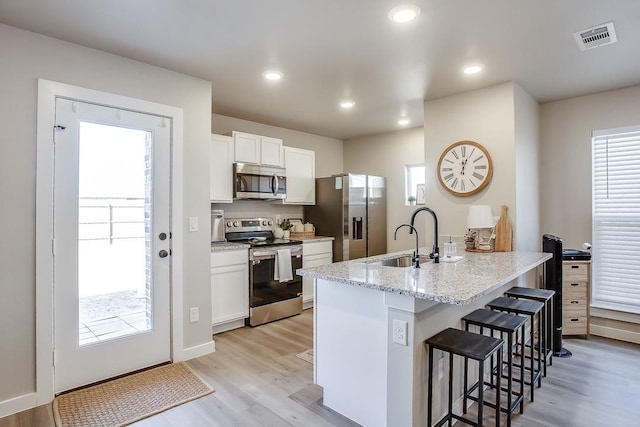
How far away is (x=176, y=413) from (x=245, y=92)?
9.43 ft

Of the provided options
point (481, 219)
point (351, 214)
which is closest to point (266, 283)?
point (351, 214)

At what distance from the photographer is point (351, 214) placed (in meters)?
4.95

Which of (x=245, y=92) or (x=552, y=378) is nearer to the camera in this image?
(x=552, y=378)

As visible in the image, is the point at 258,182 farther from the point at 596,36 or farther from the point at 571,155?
the point at 571,155

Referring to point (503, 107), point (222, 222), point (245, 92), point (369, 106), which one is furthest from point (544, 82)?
point (222, 222)

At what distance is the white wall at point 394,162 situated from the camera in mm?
5242

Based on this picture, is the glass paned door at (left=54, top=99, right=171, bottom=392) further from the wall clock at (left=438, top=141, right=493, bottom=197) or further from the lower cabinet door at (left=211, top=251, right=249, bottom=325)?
the wall clock at (left=438, top=141, right=493, bottom=197)

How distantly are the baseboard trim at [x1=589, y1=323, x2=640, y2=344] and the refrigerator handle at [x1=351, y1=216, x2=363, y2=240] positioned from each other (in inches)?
111

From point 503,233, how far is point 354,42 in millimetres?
2177

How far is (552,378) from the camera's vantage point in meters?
2.72

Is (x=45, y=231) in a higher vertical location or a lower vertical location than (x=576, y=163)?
lower

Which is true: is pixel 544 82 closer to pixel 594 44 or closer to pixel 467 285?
pixel 594 44

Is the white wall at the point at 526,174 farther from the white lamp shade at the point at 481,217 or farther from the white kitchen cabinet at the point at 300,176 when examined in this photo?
the white kitchen cabinet at the point at 300,176

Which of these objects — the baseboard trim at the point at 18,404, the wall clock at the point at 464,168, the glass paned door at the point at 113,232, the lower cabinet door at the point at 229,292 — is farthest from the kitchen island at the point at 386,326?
the baseboard trim at the point at 18,404
